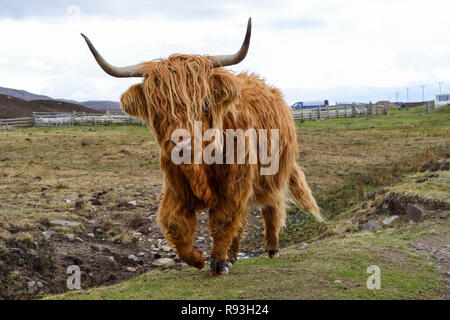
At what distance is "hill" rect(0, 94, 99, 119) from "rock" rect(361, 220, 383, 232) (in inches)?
1847

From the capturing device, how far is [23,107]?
55.1 meters

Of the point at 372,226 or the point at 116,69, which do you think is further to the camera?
the point at 372,226

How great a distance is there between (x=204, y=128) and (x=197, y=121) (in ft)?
0.34

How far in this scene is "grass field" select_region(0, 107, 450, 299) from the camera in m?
4.11

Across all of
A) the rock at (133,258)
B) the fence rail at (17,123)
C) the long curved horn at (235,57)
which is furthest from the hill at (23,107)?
the long curved horn at (235,57)

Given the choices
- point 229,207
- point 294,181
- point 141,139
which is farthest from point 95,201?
point 141,139

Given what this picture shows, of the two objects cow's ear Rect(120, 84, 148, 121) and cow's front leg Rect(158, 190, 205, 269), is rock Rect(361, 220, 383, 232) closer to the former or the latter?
cow's front leg Rect(158, 190, 205, 269)

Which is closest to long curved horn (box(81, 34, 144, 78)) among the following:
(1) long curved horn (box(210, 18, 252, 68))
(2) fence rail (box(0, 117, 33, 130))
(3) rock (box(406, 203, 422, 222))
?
(1) long curved horn (box(210, 18, 252, 68))

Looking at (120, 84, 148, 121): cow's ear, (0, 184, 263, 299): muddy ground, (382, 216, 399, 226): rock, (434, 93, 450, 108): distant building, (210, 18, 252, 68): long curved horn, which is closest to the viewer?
(210, 18, 252, 68): long curved horn

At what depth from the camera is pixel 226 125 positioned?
415 centimetres

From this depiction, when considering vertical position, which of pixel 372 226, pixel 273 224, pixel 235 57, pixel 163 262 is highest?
pixel 235 57

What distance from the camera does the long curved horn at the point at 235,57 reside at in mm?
3602

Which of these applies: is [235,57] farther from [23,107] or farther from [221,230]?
[23,107]

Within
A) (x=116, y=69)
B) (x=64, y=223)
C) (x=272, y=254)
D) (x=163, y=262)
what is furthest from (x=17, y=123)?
(x=116, y=69)
